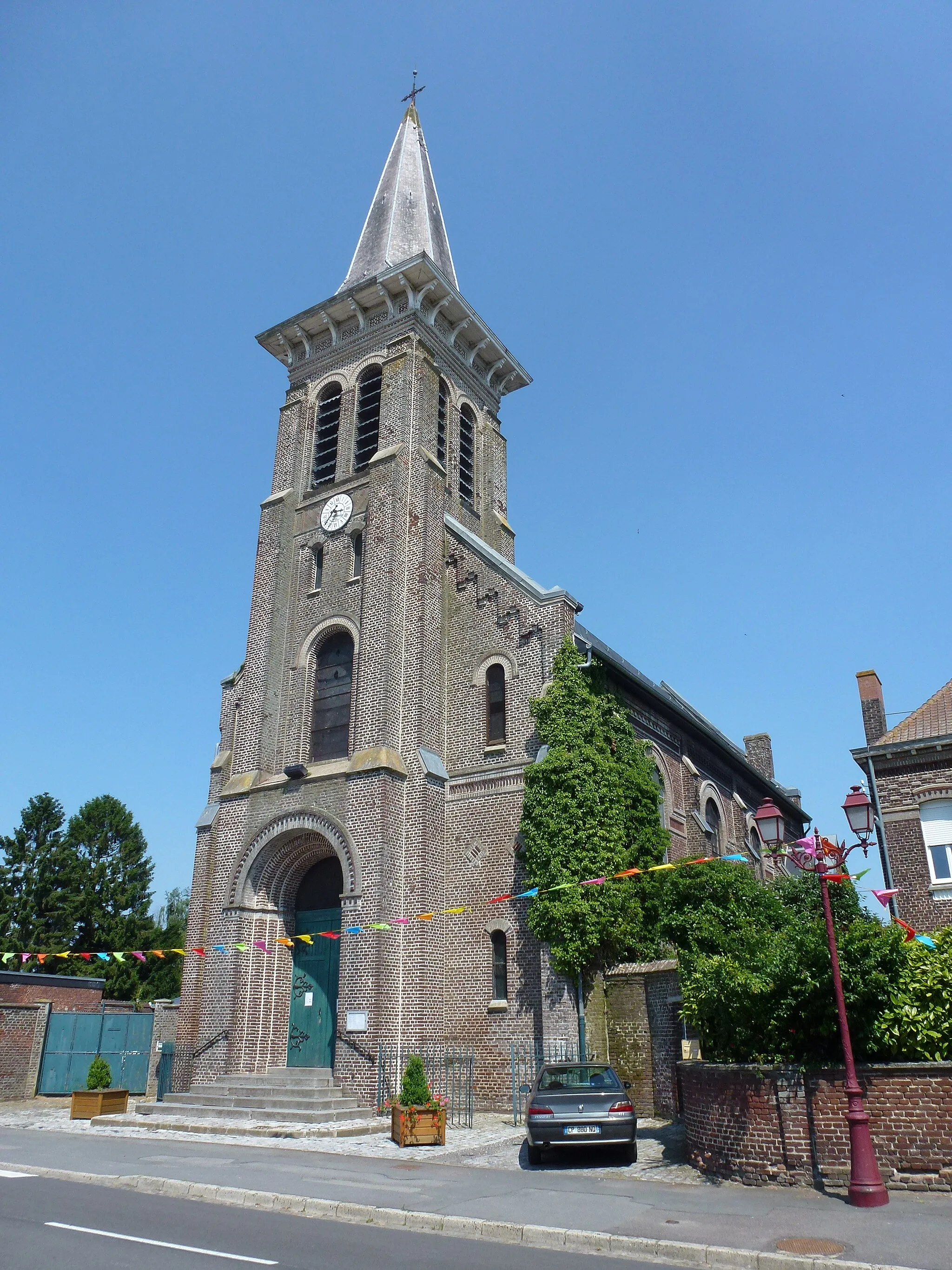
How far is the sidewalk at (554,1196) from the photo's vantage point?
7.88 m

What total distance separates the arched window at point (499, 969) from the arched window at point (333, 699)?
18.6 ft

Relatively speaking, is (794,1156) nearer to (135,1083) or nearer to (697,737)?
(697,737)

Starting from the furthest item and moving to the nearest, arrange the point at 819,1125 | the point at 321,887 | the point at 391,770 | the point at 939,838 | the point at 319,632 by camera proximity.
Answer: the point at 319,632, the point at 939,838, the point at 321,887, the point at 391,770, the point at 819,1125

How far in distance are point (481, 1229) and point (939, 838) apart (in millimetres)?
18764

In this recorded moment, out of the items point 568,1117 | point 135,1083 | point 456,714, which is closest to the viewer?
point 568,1117

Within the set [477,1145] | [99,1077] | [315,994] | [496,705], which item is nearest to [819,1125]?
[477,1145]

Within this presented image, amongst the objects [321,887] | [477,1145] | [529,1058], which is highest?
[321,887]

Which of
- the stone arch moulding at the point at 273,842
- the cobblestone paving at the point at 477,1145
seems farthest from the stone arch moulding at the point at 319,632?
the cobblestone paving at the point at 477,1145

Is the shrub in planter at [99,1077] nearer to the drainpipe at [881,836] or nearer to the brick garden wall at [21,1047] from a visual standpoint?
the brick garden wall at [21,1047]

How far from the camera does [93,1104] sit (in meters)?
18.8

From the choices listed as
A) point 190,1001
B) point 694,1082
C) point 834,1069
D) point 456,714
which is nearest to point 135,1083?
point 190,1001

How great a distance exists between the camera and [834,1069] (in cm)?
1024

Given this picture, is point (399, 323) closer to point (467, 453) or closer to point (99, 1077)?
→ point (467, 453)

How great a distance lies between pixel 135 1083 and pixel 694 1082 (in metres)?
20.0
